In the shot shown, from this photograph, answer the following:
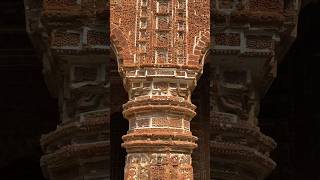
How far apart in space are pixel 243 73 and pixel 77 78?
1451 mm

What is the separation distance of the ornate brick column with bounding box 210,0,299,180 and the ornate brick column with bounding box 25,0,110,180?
3.12 ft

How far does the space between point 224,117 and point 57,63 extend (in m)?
1.54

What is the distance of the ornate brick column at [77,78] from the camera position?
7902 millimetres

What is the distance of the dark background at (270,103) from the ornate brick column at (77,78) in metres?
4.76

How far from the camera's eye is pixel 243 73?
27.3 ft

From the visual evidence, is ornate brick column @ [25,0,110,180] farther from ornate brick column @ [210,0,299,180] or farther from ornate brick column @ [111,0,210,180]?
ornate brick column @ [111,0,210,180]

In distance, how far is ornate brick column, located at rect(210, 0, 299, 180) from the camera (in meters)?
7.94

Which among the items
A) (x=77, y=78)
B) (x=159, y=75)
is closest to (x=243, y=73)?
(x=77, y=78)

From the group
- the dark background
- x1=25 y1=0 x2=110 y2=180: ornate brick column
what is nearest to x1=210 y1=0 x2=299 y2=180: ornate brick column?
x1=25 y1=0 x2=110 y2=180: ornate brick column

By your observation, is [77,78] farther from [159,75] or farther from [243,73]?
[159,75]

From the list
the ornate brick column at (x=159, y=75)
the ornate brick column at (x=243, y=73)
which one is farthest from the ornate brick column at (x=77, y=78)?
the ornate brick column at (x=159, y=75)

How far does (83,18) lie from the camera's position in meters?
7.88

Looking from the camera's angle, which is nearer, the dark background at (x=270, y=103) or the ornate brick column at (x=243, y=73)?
the ornate brick column at (x=243, y=73)

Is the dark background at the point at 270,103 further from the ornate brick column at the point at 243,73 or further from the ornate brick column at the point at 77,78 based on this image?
the ornate brick column at the point at 77,78
